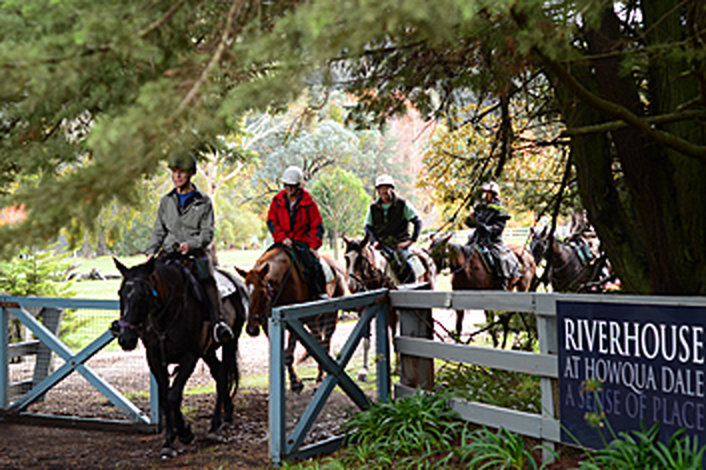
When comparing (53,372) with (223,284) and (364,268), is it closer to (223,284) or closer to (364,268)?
(223,284)

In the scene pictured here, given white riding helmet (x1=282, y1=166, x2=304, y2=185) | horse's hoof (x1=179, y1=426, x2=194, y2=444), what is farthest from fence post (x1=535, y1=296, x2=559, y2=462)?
white riding helmet (x1=282, y1=166, x2=304, y2=185)

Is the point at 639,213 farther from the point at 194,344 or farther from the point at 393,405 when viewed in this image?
the point at 194,344

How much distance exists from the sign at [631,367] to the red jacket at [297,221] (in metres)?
4.73

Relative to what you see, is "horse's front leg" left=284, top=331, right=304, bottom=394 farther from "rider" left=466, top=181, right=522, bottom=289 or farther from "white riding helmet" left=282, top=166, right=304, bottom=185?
"rider" left=466, top=181, right=522, bottom=289

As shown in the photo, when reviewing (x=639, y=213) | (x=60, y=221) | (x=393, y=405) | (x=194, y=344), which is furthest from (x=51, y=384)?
(x=639, y=213)

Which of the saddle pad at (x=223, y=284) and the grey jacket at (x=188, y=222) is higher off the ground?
the grey jacket at (x=188, y=222)

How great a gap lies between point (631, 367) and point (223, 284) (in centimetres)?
468

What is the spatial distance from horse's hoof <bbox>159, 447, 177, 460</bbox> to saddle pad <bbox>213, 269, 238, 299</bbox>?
1.68 metres

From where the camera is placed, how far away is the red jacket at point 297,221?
31.4ft

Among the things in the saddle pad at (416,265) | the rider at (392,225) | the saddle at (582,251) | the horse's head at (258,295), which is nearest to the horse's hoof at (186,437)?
the horse's head at (258,295)

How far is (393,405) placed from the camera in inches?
258

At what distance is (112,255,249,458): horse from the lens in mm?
6605

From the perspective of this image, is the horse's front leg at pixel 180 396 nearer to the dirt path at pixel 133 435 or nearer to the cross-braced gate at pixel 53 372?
the dirt path at pixel 133 435

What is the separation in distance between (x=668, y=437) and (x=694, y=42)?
241 cm
